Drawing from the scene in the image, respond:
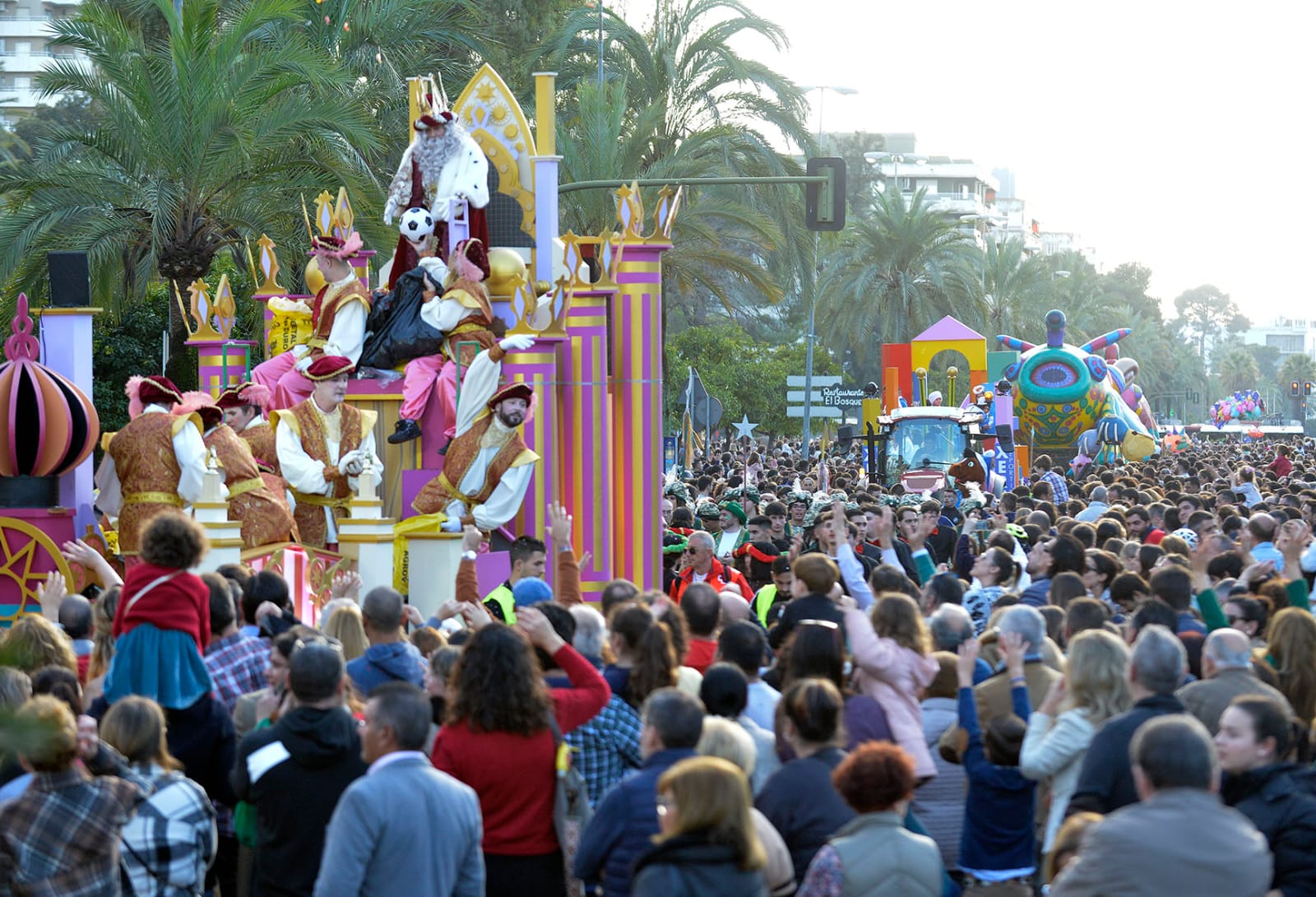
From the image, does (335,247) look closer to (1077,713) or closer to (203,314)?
(203,314)

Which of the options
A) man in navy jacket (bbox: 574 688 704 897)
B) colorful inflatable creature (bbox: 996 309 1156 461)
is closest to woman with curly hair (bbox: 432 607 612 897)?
man in navy jacket (bbox: 574 688 704 897)

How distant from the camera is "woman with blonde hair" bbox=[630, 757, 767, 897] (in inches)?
167

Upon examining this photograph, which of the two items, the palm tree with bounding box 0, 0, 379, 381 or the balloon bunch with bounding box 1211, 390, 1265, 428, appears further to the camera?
the balloon bunch with bounding box 1211, 390, 1265, 428

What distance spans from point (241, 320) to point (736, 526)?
1391 cm

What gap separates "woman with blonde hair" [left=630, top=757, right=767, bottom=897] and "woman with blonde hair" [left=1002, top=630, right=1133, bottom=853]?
1731 mm

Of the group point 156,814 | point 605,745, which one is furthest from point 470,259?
point 156,814

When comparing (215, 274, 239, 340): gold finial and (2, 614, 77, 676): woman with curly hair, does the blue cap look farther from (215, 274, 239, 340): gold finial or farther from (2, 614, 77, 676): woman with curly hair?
(215, 274, 239, 340): gold finial

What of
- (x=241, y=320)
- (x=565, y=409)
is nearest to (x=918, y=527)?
(x=565, y=409)

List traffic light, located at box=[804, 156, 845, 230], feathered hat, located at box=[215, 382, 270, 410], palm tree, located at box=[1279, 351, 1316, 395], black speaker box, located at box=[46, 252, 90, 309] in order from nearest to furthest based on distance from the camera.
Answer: black speaker box, located at box=[46, 252, 90, 309] → feathered hat, located at box=[215, 382, 270, 410] → traffic light, located at box=[804, 156, 845, 230] → palm tree, located at box=[1279, 351, 1316, 395]

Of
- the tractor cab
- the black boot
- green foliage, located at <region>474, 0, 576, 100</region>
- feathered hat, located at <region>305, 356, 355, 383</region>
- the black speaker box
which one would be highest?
green foliage, located at <region>474, 0, 576, 100</region>

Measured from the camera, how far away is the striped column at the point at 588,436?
14594mm

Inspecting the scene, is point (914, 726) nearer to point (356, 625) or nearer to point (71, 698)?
point (356, 625)

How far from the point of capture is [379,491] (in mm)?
13617

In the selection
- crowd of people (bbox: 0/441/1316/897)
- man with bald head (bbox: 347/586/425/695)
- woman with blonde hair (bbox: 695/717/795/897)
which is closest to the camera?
crowd of people (bbox: 0/441/1316/897)
